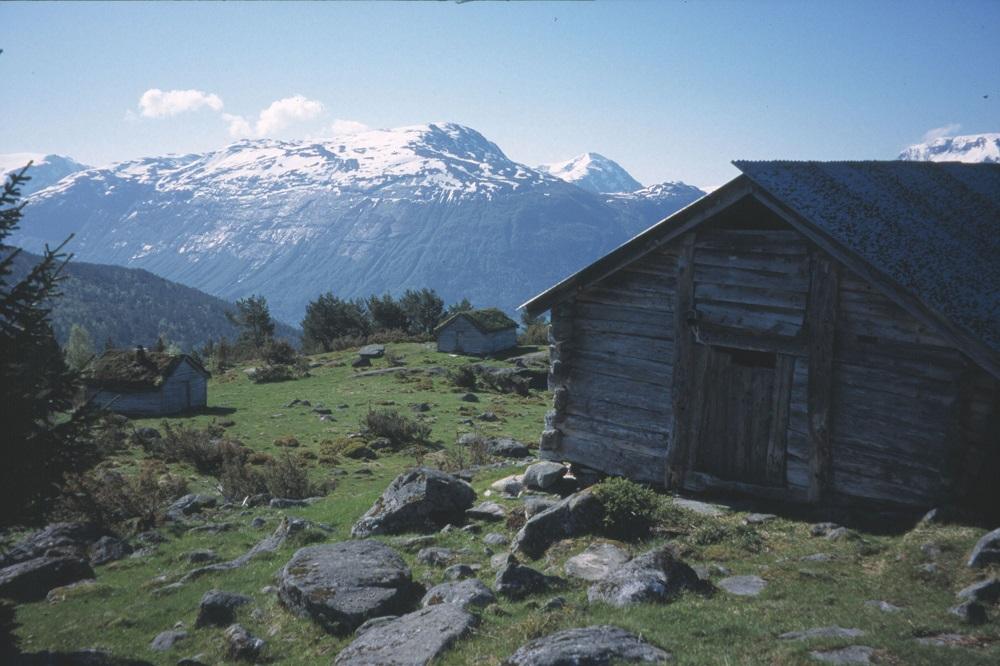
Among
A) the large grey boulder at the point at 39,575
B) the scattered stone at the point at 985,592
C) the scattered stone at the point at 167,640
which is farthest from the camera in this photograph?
the large grey boulder at the point at 39,575

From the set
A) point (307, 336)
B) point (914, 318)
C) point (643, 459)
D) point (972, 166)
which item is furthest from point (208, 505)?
point (307, 336)

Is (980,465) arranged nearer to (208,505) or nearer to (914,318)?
(914,318)

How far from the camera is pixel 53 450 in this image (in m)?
10.5

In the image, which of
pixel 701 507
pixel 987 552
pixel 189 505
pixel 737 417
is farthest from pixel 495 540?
pixel 189 505

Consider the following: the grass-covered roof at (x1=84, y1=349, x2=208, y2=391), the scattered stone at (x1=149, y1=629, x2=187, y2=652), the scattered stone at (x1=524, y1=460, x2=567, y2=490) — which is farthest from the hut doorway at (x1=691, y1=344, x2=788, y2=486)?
the grass-covered roof at (x1=84, y1=349, x2=208, y2=391)

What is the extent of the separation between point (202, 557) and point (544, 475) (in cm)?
754

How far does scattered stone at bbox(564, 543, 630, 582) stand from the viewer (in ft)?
33.5

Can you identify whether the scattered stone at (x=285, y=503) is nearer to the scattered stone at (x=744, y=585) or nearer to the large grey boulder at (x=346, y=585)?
the large grey boulder at (x=346, y=585)

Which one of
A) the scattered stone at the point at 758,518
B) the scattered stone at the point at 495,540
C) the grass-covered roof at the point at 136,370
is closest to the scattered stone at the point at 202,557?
the scattered stone at the point at 495,540

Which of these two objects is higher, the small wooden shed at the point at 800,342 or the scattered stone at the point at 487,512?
the small wooden shed at the point at 800,342

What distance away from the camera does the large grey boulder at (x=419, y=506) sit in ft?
45.8

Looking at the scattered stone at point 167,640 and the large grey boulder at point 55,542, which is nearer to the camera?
the scattered stone at point 167,640

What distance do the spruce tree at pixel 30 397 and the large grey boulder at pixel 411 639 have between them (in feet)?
17.8

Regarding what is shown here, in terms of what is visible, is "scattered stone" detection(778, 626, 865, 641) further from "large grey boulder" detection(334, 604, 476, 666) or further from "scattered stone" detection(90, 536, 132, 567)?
"scattered stone" detection(90, 536, 132, 567)
